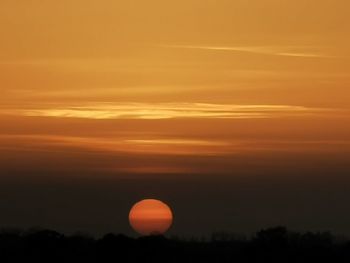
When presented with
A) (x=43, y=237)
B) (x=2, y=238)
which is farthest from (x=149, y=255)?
(x=2, y=238)

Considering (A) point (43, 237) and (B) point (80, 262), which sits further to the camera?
(A) point (43, 237)

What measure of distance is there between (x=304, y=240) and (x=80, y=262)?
22.5 m

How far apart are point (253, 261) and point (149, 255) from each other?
7174 millimetres

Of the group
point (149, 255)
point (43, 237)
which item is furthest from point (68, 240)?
point (149, 255)

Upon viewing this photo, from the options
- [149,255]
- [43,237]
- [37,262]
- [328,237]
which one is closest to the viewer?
[37,262]

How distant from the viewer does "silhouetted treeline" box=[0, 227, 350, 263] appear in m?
90.4

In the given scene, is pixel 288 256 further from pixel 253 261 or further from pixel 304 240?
pixel 304 240

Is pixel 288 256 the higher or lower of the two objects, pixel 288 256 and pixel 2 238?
the lower

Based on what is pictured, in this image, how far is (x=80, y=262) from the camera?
290 feet

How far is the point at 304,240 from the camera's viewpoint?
10619 centimetres

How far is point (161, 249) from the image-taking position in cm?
9869

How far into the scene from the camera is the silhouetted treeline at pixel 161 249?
9038 cm

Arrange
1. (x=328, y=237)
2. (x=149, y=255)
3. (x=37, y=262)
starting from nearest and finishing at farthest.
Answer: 1. (x=37, y=262)
2. (x=149, y=255)
3. (x=328, y=237)

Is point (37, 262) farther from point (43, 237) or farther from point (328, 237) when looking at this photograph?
point (328, 237)
